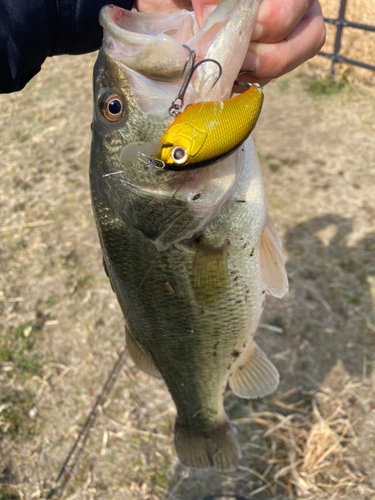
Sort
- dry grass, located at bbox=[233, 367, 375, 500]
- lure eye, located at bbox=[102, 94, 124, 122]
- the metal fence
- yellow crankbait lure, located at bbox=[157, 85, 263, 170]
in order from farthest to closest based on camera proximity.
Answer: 1. the metal fence
2. dry grass, located at bbox=[233, 367, 375, 500]
3. lure eye, located at bbox=[102, 94, 124, 122]
4. yellow crankbait lure, located at bbox=[157, 85, 263, 170]

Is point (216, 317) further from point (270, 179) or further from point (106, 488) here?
point (270, 179)

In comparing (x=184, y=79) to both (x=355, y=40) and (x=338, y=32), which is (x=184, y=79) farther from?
(x=355, y=40)

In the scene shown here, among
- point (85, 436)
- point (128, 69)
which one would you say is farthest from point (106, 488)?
point (128, 69)

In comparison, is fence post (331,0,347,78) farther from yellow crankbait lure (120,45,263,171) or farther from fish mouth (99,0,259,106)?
yellow crankbait lure (120,45,263,171)

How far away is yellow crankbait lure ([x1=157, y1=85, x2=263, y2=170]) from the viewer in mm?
996

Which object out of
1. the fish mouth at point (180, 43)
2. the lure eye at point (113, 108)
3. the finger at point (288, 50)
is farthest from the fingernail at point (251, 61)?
the lure eye at point (113, 108)

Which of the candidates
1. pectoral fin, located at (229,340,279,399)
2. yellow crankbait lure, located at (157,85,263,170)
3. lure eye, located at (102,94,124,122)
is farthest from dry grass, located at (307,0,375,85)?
yellow crankbait lure, located at (157,85,263,170)

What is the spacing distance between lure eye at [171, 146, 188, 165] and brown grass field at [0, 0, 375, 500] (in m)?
2.24

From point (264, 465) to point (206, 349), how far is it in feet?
4.54

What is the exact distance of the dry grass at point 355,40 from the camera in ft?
17.2

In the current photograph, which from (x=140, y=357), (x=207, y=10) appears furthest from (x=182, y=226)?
(x=140, y=357)

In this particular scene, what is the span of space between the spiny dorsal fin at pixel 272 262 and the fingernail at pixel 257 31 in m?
0.64

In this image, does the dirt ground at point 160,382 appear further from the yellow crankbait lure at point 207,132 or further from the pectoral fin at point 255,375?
the yellow crankbait lure at point 207,132

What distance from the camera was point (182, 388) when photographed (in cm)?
180
